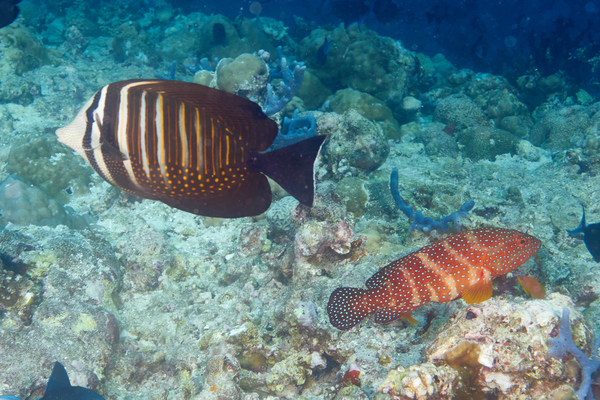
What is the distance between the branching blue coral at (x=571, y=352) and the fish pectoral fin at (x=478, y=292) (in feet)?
1.44

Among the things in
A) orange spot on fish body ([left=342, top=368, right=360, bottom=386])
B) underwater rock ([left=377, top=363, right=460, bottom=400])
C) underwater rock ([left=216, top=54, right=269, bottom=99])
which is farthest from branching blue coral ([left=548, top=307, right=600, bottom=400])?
underwater rock ([left=216, top=54, right=269, bottom=99])

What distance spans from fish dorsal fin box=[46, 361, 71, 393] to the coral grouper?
2471 mm

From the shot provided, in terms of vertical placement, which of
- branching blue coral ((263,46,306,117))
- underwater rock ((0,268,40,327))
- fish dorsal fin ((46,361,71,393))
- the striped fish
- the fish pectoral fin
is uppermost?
the striped fish

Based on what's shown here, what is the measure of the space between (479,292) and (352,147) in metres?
3.90

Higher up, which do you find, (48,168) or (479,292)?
(479,292)

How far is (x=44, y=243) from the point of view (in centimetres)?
388

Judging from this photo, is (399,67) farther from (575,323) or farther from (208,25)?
(575,323)

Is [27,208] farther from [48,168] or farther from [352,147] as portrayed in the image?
[352,147]

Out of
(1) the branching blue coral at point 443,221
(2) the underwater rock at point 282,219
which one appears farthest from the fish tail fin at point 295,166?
(2) the underwater rock at point 282,219

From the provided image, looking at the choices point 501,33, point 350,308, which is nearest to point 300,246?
point 350,308

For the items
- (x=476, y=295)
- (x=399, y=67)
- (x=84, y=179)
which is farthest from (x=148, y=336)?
(x=399, y=67)

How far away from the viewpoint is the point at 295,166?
1.45 m

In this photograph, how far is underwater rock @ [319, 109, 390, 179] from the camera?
5844 millimetres

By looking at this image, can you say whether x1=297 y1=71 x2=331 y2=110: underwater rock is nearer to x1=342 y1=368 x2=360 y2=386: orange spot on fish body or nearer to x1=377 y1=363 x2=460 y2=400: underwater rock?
x1=342 y1=368 x2=360 y2=386: orange spot on fish body
